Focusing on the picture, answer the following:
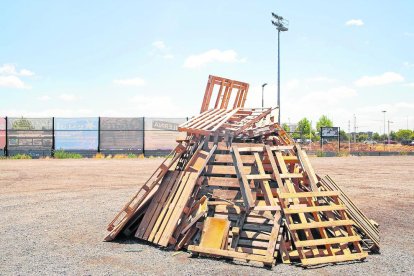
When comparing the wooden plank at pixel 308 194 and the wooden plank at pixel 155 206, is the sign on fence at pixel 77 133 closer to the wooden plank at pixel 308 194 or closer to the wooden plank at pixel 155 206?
the wooden plank at pixel 155 206

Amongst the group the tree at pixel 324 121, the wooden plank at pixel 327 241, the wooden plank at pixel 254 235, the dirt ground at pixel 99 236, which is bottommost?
the dirt ground at pixel 99 236

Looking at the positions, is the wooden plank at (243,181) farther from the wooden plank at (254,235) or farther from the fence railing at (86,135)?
the fence railing at (86,135)

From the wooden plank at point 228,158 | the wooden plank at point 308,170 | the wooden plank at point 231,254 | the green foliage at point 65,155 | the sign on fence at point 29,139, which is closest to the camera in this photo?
the wooden plank at point 231,254

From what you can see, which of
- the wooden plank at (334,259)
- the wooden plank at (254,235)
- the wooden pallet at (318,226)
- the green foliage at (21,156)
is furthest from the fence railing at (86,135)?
the wooden plank at (334,259)

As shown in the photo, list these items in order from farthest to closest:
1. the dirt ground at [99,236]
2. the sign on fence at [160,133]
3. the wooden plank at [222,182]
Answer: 1. the sign on fence at [160,133]
2. the wooden plank at [222,182]
3. the dirt ground at [99,236]

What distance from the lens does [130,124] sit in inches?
1617

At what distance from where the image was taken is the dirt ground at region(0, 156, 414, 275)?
737 cm

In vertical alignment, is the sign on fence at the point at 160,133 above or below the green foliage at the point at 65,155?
above

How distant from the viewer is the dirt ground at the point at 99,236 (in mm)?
7371

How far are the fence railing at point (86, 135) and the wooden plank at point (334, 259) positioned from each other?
33412 mm

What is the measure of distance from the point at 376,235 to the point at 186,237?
414 centimetres

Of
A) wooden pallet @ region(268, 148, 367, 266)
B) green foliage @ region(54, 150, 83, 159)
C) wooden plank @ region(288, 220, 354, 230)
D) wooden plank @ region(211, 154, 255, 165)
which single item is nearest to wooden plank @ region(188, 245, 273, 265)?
wooden pallet @ region(268, 148, 367, 266)

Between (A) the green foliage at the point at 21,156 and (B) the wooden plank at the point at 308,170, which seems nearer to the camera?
(B) the wooden plank at the point at 308,170

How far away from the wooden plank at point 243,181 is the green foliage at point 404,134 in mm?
136743
